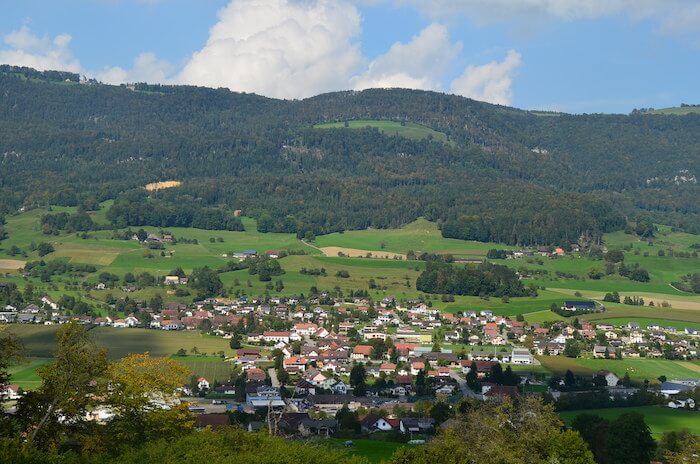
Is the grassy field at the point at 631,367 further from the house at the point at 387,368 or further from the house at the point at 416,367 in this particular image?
the house at the point at 387,368

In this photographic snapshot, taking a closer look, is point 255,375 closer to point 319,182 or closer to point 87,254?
point 87,254

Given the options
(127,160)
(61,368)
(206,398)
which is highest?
(127,160)

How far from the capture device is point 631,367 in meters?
68.4

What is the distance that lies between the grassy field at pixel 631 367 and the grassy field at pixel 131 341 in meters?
21.1

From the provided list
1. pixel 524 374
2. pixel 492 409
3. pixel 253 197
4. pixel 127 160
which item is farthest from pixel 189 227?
pixel 492 409

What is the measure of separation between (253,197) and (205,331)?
65.6 metres

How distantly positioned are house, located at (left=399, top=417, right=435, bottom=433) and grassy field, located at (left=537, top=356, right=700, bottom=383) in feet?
57.6

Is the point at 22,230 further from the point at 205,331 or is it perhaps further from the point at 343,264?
the point at 205,331

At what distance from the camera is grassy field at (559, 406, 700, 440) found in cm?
4876

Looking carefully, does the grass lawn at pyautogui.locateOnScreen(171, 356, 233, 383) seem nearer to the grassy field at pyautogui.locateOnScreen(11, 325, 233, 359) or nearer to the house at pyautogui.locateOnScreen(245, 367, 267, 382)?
the house at pyautogui.locateOnScreen(245, 367, 267, 382)

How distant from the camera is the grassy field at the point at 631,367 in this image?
65.6 metres

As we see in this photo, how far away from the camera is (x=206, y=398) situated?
5744cm

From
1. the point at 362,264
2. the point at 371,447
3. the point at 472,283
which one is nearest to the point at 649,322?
the point at 472,283

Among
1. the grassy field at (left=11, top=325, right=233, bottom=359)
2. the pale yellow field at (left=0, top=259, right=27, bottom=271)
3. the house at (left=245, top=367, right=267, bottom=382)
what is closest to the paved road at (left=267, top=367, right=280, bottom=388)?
the house at (left=245, top=367, right=267, bottom=382)
